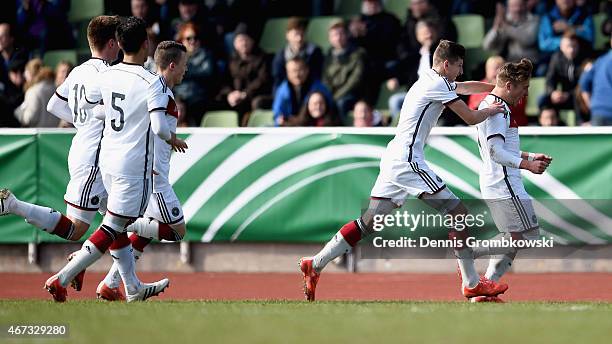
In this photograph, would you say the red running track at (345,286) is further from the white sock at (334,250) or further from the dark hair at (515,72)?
the dark hair at (515,72)

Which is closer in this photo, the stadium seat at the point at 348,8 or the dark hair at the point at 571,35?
the dark hair at the point at 571,35

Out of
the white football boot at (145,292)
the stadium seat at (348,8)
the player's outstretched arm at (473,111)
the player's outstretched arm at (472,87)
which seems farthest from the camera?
the stadium seat at (348,8)

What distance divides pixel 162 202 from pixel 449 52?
257cm

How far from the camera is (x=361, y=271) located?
1382cm

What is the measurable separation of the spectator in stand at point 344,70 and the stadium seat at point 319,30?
1409 mm

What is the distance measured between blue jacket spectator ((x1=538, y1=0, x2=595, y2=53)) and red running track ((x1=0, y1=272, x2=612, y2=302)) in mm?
4242

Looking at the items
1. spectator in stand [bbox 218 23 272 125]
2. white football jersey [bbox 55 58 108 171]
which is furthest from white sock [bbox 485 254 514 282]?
spectator in stand [bbox 218 23 272 125]

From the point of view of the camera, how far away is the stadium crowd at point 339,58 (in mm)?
15633

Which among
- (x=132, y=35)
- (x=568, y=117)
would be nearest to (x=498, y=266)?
(x=132, y=35)

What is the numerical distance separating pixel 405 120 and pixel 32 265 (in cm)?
556

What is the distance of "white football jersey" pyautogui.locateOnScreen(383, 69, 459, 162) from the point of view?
10297mm

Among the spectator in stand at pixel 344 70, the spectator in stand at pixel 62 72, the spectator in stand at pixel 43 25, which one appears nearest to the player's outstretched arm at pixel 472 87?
the spectator in stand at pixel 344 70

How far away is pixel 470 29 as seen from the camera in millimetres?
17422
